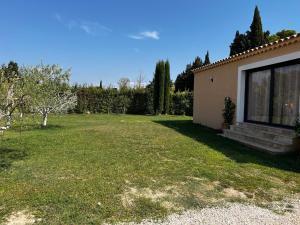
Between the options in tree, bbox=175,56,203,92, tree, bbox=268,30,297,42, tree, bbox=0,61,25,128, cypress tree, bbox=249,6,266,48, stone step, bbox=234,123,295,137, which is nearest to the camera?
tree, bbox=0,61,25,128

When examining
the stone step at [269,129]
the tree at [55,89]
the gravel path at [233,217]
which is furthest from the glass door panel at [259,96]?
the tree at [55,89]

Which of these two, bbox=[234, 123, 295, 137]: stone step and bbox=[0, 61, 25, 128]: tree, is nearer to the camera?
bbox=[0, 61, 25, 128]: tree

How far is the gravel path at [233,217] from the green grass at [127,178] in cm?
24

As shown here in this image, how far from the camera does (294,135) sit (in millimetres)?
8078

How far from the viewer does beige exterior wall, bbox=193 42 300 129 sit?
11.3m

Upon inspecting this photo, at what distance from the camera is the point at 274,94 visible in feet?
32.9

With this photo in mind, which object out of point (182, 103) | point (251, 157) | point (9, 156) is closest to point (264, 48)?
point (251, 157)

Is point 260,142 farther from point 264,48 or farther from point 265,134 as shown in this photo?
point 264,48

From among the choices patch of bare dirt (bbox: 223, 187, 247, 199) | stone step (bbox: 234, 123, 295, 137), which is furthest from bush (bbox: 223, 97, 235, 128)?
patch of bare dirt (bbox: 223, 187, 247, 199)

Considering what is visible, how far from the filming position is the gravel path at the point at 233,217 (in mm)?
3658

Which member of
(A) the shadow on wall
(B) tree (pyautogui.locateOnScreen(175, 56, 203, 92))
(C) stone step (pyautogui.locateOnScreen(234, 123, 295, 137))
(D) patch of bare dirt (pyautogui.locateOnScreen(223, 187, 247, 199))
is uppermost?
(B) tree (pyautogui.locateOnScreen(175, 56, 203, 92))

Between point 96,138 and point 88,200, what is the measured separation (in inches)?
246

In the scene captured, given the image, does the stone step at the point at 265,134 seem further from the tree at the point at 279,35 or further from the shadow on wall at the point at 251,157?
the tree at the point at 279,35

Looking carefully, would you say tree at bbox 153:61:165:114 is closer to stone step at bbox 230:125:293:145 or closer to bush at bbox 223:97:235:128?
bush at bbox 223:97:235:128
